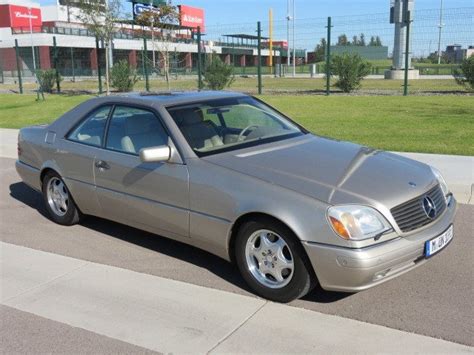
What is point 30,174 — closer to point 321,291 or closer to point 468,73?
point 321,291

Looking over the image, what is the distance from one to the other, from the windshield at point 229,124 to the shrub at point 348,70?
15.8 metres

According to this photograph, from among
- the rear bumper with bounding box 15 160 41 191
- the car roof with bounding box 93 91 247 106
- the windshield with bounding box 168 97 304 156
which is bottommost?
the rear bumper with bounding box 15 160 41 191

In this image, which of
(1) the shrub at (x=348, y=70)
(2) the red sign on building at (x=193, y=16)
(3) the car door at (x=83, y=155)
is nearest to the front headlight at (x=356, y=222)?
(3) the car door at (x=83, y=155)

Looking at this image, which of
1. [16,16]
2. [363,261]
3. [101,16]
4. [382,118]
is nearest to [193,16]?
[16,16]

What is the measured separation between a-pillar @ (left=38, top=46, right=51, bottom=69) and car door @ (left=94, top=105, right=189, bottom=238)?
2156 inches

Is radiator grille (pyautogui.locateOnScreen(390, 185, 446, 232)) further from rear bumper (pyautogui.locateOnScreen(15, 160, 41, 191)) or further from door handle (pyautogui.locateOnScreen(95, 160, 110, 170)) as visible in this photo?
rear bumper (pyautogui.locateOnScreen(15, 160, 41, 191))

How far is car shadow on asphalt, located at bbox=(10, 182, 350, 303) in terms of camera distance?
404 cm

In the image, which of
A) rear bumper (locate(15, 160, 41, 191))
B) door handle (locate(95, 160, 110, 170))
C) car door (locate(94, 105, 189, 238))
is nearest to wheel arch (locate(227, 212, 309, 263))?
car door (locate(94, 105, 189, 238))

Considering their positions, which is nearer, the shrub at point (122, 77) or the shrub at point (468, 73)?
the shrub at point (468, 73)

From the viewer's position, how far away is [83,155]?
532 cm

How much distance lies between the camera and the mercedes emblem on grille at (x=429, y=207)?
3822mm

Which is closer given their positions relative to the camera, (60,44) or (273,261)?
(273,261)

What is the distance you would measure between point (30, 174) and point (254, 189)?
3505 mm

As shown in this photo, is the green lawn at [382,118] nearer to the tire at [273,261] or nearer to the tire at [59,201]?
the tire at [59,201]
